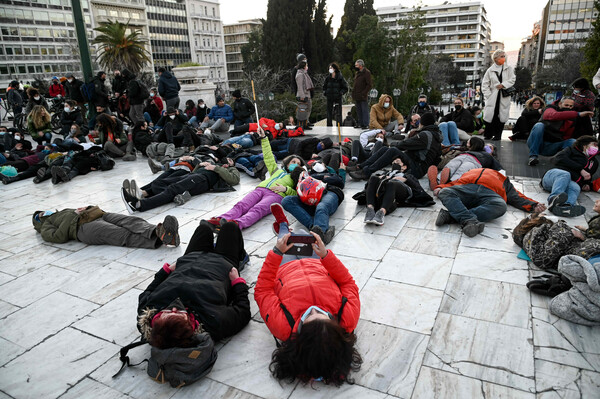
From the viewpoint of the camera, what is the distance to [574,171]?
19.0 feet

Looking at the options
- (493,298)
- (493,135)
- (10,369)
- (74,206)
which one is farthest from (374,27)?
(10,369)

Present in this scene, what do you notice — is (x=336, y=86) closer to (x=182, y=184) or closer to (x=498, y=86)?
(x=498, y=86)

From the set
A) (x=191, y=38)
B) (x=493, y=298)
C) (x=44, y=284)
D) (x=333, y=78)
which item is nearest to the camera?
(x=493, y=298)

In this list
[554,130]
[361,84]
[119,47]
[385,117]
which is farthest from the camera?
[119,47]

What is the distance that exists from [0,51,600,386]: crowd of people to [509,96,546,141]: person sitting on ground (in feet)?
0.09

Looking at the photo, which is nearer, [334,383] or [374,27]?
[334,383]

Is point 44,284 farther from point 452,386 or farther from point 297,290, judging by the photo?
point 452,386

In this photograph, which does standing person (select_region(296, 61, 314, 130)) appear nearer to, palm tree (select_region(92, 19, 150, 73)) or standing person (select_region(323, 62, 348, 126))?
standing person (select_region(323, 62, 348, 126))

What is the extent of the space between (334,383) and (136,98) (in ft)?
36.8

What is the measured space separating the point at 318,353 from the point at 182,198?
14.8 ft

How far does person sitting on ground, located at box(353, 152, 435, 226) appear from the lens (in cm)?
501

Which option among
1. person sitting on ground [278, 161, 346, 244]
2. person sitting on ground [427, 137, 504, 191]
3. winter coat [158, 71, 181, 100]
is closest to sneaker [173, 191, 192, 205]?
person sitting on ground [278, 161, 346, 244]

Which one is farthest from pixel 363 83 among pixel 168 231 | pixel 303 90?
pixel 168 231

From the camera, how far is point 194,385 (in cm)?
251
